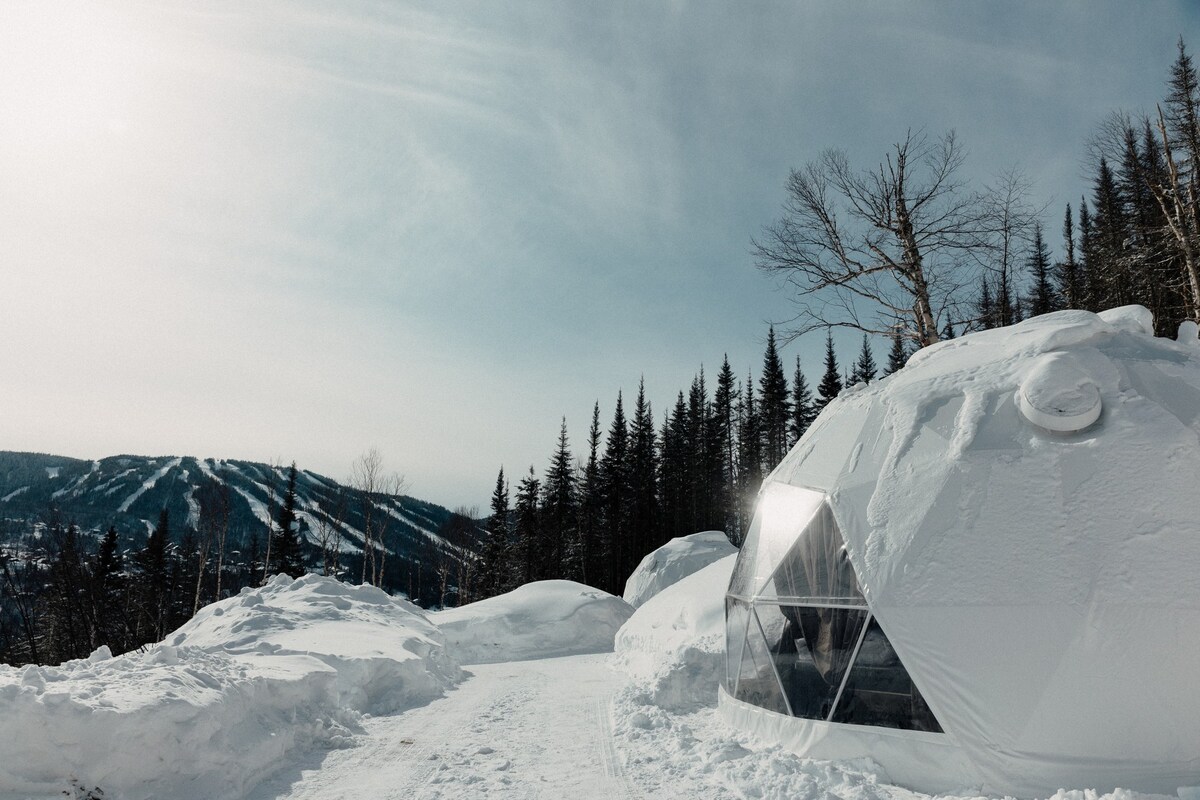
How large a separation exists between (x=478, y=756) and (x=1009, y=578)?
15.7ft

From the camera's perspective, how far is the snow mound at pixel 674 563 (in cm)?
2112

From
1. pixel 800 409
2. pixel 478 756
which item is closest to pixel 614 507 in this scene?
pixel 800 409

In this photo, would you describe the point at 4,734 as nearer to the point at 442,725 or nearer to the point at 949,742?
the point at 442,725

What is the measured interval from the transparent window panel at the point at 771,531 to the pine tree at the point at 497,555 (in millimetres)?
34449

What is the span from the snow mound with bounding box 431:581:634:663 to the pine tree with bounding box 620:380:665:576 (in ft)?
79.9

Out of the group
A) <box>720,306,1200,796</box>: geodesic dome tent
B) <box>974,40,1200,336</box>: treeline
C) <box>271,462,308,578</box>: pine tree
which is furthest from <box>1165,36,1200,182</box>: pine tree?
<box>271,462,308,578</box>: pine tree

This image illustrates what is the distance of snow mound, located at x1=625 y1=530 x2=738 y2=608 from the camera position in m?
21.1

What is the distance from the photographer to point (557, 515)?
40.6 meters

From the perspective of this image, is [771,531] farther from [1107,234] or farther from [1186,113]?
[1107,234]

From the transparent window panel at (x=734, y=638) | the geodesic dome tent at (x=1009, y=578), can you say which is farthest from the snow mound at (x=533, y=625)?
the geodesic dome tent at (x=1009, y=578)

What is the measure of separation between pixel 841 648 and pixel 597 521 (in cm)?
3571

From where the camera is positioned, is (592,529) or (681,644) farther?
(592,529)

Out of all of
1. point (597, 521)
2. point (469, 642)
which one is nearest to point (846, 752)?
point (469, 642)

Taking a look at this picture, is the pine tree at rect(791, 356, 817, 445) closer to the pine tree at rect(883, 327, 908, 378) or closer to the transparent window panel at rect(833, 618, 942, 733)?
the pine tree at rect(883, 327, 908, 378)
